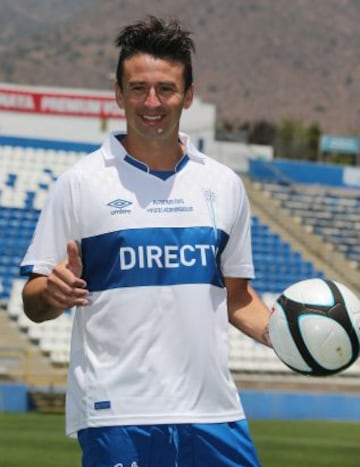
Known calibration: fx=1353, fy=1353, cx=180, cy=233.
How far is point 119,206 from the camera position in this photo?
4367mm

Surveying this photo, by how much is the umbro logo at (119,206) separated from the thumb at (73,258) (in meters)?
0.22

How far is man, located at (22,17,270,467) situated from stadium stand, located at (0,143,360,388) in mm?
19452

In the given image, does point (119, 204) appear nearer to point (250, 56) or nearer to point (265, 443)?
point (265, 443)

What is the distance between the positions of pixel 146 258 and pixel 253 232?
26435mm

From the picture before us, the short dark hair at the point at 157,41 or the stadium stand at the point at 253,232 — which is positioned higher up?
the short dark hair at the point at 157,41

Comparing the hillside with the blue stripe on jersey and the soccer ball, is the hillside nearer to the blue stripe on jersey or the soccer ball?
the soccer ball

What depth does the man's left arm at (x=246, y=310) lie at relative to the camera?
4648 millimetres

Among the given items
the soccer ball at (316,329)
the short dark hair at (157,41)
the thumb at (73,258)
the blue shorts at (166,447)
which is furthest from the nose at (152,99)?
the blue shorts at (166,447)

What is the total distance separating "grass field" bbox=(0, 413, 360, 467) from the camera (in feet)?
42.6

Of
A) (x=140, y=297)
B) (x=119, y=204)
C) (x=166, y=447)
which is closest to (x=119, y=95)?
(x=119, y=204)

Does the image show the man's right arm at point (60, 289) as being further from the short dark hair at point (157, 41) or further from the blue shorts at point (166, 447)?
the short dark hair at point (157, 41)

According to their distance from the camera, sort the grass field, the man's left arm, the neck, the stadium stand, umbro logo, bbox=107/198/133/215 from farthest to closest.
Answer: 1. the stadium stand
2. the grass field
3. the man's left arm
4. the neck
5. umbro logo, bbox=107/198/133/215

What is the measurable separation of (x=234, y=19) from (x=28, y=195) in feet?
391

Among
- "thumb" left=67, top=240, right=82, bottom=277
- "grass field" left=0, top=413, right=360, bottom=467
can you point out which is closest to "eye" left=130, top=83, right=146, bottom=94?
"thumb" left=67, top=240, right=82, bottom=277
